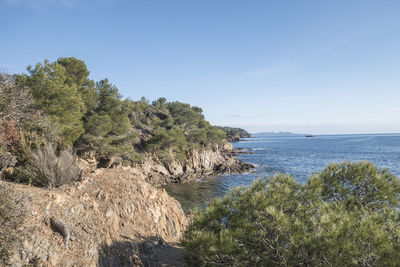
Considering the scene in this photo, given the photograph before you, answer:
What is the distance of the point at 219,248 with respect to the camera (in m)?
5.52

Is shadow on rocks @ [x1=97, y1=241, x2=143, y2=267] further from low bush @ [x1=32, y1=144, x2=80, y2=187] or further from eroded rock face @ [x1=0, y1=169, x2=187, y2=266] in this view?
low bush @ [x1=32, y1=144, x2=80, y2=187]

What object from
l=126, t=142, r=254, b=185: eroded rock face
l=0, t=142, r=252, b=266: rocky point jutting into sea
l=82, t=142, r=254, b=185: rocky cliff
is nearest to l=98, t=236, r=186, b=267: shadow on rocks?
l=0, t=142, r=252, b=266: rocky point jutting into sea

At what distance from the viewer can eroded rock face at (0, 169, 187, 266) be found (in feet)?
19.7

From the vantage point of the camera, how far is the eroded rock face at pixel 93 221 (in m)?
6.01

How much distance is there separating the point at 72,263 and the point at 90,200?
2.65 m

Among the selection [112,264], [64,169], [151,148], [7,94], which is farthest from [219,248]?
[151,148]

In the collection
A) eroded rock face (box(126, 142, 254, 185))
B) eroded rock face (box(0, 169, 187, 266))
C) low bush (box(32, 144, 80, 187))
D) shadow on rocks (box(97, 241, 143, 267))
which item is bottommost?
eroded rock face (box(126, 142, 254, 185))

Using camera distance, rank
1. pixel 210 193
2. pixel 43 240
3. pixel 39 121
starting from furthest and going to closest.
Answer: pixel 210 193
pixel 39 121
pixel 43 240

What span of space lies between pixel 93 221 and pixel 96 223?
131mm

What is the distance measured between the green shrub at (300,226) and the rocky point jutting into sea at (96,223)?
9.57 feet

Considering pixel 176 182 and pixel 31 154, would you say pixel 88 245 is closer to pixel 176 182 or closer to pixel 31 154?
pixel 31 154

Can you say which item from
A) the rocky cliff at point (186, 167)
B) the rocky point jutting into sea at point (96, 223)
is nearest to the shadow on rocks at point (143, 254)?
the rocky point jutting into sea at point (96, 223)

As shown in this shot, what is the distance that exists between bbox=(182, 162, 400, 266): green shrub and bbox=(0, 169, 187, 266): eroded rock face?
302cm

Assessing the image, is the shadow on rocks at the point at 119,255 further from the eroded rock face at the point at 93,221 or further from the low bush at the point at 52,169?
the low bush at the point at 52,169
